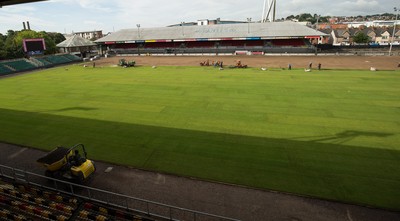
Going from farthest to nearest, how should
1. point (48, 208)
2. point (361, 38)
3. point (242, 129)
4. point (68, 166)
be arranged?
point (361, 38)
point (242, 129)
point (68, 166)
point (48, 208)

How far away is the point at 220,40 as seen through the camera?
275ft

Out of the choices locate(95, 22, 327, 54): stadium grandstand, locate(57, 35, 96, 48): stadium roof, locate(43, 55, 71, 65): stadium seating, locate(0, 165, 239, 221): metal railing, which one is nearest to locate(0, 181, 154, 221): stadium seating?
locate(0, 165, 239, 221): metal railing

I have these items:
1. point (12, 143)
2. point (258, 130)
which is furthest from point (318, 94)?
point (12, 143)

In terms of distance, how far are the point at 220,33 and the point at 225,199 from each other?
268 feet

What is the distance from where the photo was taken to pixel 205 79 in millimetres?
38094

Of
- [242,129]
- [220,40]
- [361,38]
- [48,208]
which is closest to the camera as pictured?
[48,208]

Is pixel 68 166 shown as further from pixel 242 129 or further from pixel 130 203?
pixel 242 129

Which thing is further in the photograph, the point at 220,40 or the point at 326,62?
the point at 220,40

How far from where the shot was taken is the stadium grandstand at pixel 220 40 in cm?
7669

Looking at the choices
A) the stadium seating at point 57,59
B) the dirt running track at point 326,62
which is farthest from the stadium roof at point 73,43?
the dirt running track at point 326,62

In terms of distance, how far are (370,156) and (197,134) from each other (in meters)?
11.2

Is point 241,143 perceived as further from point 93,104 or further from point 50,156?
point 93,104

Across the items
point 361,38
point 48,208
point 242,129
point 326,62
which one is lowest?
point 48,208

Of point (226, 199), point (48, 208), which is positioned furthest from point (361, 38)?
point (48, 208)
